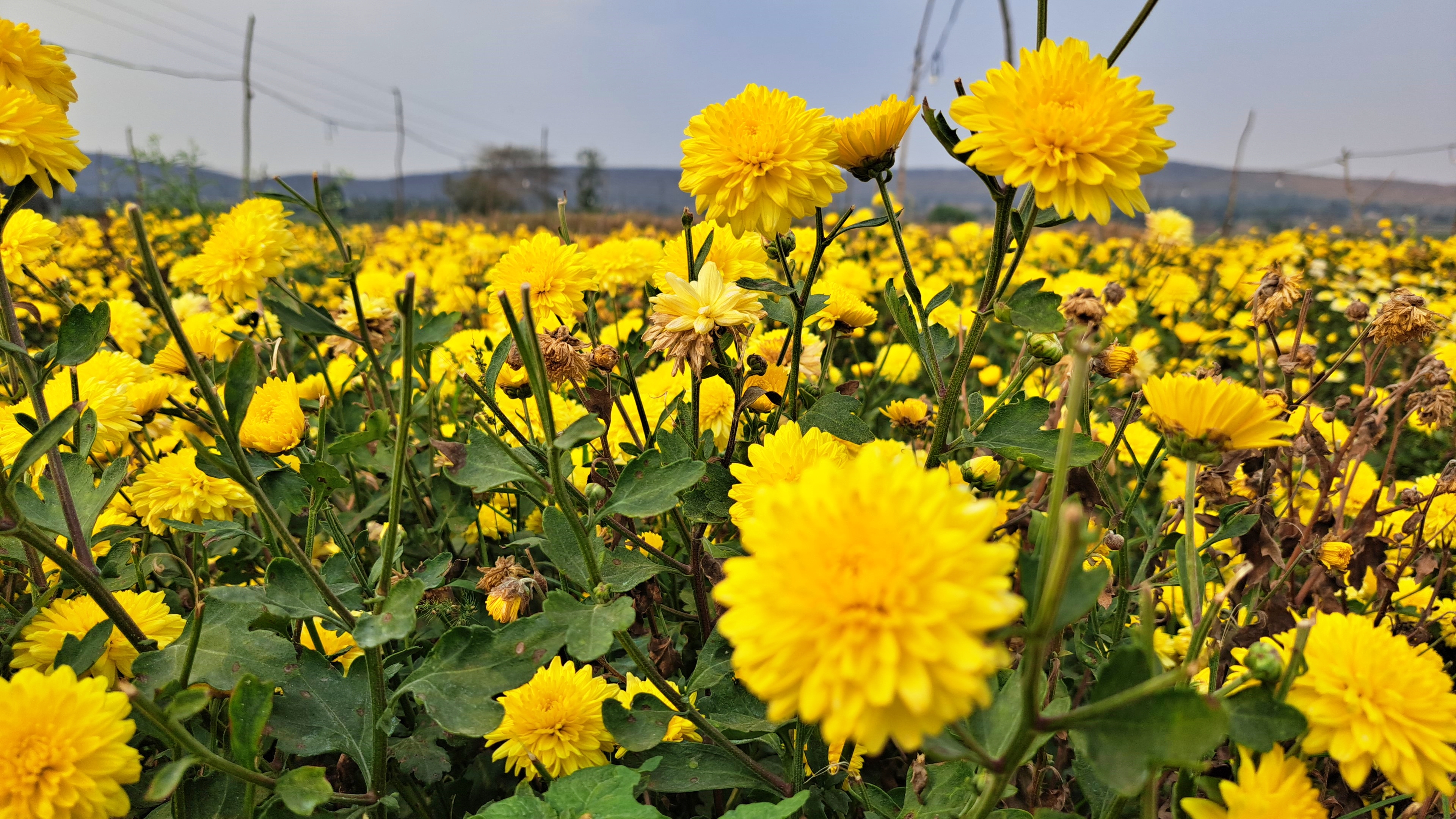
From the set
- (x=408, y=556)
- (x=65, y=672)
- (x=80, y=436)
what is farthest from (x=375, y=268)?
(x=65, y=672)

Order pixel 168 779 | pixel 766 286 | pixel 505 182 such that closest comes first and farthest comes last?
Answer: pixel 168 779 < pixel 766 286 < pixel 505 182

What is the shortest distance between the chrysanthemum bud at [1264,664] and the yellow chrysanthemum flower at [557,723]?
0.81 m

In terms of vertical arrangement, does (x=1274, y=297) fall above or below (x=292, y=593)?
above

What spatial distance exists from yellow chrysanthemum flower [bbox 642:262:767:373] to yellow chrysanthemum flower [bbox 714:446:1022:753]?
1.81 feet

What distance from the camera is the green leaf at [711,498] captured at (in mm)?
1026

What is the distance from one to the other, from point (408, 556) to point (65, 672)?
0.95m

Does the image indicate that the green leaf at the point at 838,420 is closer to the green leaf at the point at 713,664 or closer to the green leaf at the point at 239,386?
the green leaf at the point at 713,664

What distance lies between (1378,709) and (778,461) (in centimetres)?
63

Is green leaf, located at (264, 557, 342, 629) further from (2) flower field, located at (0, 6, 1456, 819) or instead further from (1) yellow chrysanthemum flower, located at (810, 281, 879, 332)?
(1) yellow chrysanthemum flower, located at (810, 281, 879, 332)

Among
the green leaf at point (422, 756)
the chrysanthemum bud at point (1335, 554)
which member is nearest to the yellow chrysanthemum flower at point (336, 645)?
the green leaf at point (422, 756)

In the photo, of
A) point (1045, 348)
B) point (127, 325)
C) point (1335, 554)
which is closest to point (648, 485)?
point (1045, 348)

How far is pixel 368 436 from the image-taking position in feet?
2.29

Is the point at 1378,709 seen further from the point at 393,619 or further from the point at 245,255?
the point at 245,255

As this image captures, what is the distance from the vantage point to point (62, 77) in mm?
1058
